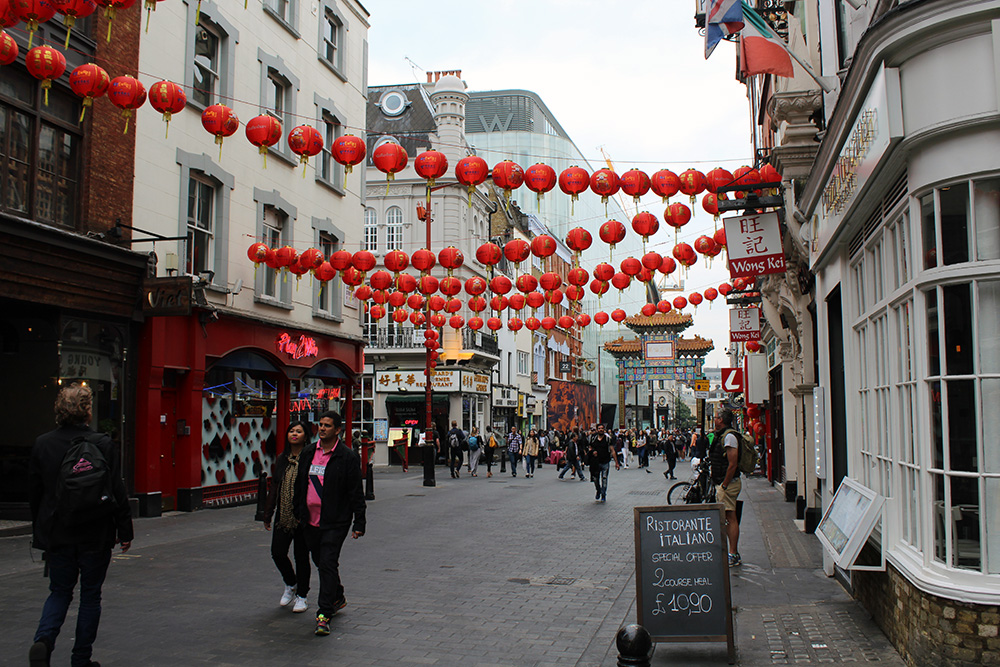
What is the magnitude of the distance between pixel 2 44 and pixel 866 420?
9.74 m

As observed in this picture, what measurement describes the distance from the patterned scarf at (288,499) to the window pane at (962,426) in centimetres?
526

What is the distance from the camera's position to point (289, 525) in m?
7.62

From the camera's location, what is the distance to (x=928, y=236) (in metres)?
5.45

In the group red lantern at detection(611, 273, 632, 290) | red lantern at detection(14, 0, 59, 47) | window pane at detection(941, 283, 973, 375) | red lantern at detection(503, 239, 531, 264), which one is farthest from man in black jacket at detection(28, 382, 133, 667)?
red lantern at detection(611, 273, 632, 290)

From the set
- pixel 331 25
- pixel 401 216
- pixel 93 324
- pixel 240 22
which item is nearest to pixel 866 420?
pixel 93 324

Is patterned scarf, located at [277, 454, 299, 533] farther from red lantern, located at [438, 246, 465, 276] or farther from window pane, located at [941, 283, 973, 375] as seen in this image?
red lantern, located at [438, 246, 465, 276]

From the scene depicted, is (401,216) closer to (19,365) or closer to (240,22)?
(240,22)

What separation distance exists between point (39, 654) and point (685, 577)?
4464mm

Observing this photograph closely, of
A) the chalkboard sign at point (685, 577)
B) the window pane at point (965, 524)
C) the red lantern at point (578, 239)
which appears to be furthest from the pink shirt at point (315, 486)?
the red lantern at point (578, 239)

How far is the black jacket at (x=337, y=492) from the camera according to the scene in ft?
24.0

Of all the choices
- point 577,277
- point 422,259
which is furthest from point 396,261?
point 577,277

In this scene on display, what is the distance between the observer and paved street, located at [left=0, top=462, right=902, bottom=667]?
253 inches

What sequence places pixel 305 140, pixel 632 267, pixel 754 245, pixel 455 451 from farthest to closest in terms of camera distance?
pixel 455 451
pixel 632 267
pixel 754 245
pixel 305 140

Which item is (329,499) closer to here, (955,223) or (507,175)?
(955,223)
